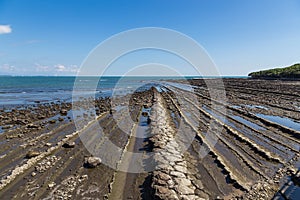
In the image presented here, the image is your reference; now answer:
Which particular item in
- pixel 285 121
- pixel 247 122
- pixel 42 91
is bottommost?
pixel 42 91

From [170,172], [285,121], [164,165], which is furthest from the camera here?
[285,121]

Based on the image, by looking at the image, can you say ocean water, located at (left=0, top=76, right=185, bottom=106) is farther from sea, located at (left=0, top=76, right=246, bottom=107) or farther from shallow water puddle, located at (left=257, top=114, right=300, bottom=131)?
shallow water puddle, located at (left=257, top=114, right=300, bottom=131)

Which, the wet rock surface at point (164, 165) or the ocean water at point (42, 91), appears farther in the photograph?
the ocean water at point (42, 91)

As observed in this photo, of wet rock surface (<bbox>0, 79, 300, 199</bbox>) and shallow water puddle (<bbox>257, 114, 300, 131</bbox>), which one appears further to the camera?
shallow water puddle (<bbox>257, 114, 300, 131</bbox>)

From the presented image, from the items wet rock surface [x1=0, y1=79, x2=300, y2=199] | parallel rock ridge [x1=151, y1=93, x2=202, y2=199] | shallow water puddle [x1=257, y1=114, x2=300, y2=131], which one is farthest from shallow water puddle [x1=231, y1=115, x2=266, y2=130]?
parallel rock ridge [x1=151, y1=93, x2=202, y2=199]

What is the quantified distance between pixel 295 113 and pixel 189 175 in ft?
54.0

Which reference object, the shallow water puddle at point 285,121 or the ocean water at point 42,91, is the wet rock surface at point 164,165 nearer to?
the shallow water puddle at point 285,121

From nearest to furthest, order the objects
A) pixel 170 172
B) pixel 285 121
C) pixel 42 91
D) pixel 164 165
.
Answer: pixel 170 172
pixel 164 165
pixel 285 121
pixel 42 91

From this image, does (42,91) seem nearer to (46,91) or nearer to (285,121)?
(46,91)

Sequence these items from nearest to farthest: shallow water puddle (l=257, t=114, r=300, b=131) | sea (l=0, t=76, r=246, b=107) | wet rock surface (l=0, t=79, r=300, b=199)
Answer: wet rock surface (l=0, t=79, r=300, b=199) → shallow water puddle (l=257, t=114, r=300, b=131) → sea (l=0, t=76, r=246, b=107)

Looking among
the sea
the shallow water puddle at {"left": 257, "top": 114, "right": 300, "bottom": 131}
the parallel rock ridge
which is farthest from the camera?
the sea

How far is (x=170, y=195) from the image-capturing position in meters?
6.33

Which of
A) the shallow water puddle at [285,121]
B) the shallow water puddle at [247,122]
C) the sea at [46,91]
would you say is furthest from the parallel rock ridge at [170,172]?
the sea at [46,91]

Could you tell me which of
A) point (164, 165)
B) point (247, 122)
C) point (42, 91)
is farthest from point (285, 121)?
point (42, 91)
